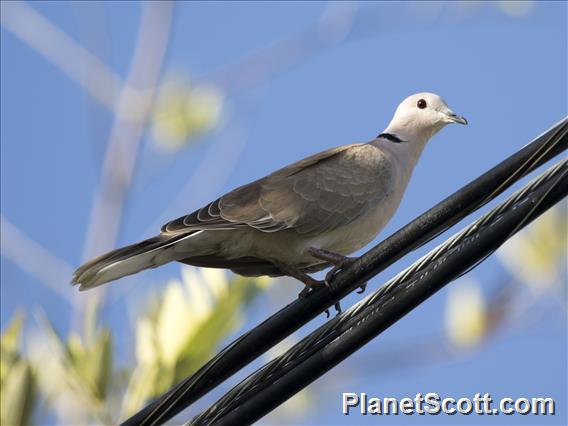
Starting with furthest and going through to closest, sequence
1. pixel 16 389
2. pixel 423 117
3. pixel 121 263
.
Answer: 1. pixel 423 117
2. pixel 16 389
3. pixel 121 263

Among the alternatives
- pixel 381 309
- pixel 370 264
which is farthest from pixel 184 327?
pixel 381 309

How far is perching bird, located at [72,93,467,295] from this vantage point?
491cm

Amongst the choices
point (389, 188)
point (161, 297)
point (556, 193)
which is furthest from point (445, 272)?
point (161, 297)

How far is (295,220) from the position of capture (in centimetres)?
516

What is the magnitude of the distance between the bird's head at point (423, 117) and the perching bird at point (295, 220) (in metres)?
0.54

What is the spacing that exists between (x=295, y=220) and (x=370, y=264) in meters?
1.73

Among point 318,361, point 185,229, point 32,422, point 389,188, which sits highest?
point 389,188

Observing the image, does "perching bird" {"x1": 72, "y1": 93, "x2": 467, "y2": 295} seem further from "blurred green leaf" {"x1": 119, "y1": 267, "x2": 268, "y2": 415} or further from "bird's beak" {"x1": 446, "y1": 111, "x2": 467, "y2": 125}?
"bird's beak" {"x1": 446, "y1": 111, "x2": 467, "y2": 125}

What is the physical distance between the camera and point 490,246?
3195 millimetres

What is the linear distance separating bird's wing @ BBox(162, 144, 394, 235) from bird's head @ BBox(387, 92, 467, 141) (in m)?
0.65

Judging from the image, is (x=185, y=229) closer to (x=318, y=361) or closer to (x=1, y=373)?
(x=1, y=373)

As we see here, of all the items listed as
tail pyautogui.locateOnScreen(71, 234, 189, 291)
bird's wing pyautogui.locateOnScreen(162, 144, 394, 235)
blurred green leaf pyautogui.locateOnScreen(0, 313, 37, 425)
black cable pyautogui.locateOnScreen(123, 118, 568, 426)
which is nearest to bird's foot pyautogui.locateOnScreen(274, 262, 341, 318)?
bird's wing pyautogui.locateOnScreen(162, 144, 394, 235)

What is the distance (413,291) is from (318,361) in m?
0.37

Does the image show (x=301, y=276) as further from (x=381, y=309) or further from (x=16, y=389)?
(x=381, y=309)
